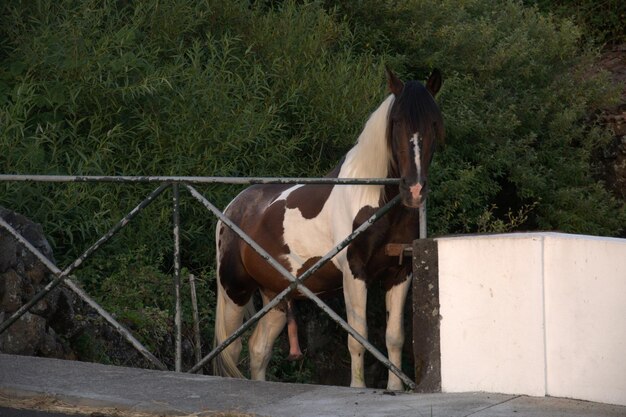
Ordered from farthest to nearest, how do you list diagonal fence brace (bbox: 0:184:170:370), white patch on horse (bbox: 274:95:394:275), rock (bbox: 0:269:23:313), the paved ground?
1. white patch on horse (bbox: 274:95:394:275)
2. rock (bbox: 0:269:23:313)
3. diagonal fence brace (bbox: 0:184:170:370)
4. the paved ground

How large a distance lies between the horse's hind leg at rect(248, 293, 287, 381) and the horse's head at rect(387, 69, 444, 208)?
2487 millimetres

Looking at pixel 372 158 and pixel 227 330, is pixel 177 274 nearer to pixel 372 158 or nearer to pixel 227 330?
pixel 372 158

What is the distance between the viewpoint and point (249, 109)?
11.9 m

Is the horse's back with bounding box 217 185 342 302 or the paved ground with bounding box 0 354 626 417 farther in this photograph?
the horse's back with bounding box 217 185 342 302

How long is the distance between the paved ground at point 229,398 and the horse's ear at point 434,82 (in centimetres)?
259

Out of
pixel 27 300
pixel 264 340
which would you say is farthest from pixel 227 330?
pixel 27 300

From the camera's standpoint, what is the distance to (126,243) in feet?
35.0

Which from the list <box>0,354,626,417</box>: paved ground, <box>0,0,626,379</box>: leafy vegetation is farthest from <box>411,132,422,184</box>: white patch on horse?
<box>0,0,626,379</box>: leafy vegetation

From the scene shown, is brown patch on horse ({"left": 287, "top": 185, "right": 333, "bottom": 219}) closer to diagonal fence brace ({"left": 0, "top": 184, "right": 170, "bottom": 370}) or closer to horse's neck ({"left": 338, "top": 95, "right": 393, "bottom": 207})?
horse's neck ({"left": 338, "top": 95, "right": 393, "bottom": 207})

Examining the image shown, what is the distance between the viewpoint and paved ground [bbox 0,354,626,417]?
5.60 metres

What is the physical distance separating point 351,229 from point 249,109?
12.0 feet

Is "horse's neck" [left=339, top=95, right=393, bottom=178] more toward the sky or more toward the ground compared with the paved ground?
more toward the sky

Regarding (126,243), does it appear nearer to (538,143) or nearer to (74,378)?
(74,378)

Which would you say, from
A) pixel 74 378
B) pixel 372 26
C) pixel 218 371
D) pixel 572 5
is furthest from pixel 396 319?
pixel 572 5
